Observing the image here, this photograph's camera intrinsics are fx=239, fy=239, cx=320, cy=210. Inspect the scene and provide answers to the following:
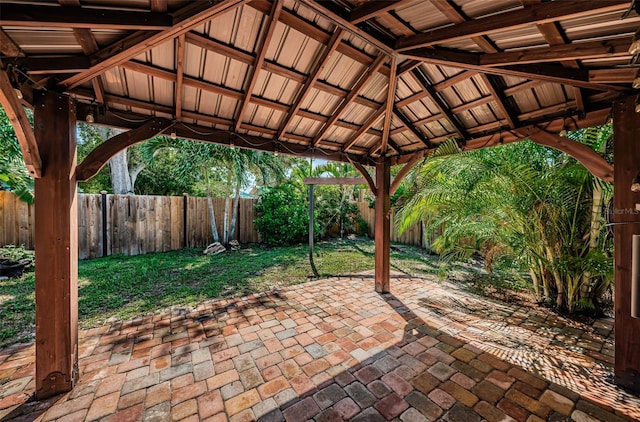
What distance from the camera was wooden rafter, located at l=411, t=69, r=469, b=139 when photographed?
274 centimetres

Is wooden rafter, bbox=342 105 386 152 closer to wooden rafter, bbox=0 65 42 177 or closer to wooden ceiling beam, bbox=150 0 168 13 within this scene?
wooden ceiling beam, bbox=150 0 168 13

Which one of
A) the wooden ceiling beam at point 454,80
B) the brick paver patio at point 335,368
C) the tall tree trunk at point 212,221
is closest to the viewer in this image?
the brick paver patio at point 335,368

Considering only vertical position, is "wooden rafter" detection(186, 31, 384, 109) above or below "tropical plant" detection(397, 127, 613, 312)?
above

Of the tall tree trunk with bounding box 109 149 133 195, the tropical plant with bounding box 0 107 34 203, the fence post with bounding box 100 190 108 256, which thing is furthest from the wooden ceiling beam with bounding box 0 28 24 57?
the tall tree trunk with bounding box 109 149 133 195

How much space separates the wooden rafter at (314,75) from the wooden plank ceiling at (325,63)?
0.02 m

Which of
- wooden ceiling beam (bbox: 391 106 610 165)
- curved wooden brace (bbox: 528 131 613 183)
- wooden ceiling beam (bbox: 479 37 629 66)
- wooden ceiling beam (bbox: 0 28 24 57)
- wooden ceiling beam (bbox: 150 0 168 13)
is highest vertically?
wooden ceiling beam (bbox: 150 0 168 13)

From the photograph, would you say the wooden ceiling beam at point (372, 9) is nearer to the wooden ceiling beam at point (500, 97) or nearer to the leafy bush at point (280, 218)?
the wooden ceiling beam at point (500, 97)

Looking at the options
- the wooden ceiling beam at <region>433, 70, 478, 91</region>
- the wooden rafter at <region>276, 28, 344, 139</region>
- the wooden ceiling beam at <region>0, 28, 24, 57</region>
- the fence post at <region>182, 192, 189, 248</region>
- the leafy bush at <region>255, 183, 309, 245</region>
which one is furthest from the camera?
the leafy bush at <region>255, 183, 309, 245</region>

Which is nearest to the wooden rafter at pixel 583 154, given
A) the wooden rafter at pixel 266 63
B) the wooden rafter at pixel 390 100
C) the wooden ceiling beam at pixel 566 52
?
the wooden ceiling beam at pixel 566 52

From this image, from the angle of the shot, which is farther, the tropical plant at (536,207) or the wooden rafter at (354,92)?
the tropical plant at (536,207)

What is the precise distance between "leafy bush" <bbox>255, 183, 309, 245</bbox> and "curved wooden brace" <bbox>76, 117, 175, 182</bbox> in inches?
234

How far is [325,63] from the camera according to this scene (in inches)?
95.7

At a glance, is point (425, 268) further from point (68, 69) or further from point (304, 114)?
point (68, 69)

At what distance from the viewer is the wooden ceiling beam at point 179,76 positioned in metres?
2.04
